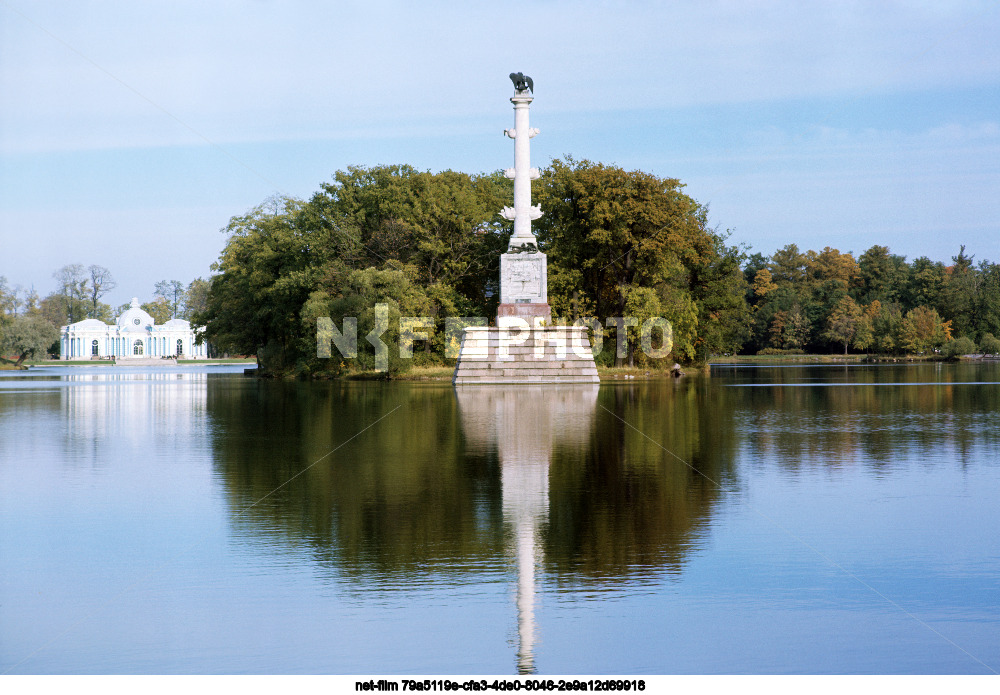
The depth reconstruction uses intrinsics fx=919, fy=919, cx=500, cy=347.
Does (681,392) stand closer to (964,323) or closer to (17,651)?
(17,651)

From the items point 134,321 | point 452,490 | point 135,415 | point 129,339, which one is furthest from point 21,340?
point 452,490

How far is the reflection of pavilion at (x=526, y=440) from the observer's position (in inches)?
238

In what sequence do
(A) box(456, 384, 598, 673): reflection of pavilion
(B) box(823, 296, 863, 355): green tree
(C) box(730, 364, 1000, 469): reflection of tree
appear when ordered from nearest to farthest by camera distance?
(A) box(456, 384, 598, 673): reflection of pavilion < (C) box(730, 364, 1000, 469): reflection of tree < (B) box(823, 296, 863, 355): green tree

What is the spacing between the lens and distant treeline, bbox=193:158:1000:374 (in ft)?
160

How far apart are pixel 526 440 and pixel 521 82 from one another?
2669cm

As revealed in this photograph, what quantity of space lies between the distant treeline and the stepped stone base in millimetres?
9696

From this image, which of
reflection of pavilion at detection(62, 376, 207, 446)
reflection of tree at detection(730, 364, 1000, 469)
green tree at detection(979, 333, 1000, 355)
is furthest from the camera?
green tree at detection(979, 333, 1000, 355)

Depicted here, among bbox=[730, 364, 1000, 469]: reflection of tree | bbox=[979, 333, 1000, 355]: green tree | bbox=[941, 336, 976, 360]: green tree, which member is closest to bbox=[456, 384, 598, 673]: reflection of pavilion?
bbox=[730, 364, 1000, 469]: reflection of tree

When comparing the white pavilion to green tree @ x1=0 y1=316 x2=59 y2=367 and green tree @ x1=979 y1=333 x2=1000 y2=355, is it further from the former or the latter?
green tree @ x1=979 y1=333 x2=1000 y2=355

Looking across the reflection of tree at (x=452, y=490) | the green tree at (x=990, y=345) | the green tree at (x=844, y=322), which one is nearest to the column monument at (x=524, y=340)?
the reflection of tree at (x=452, y=490)

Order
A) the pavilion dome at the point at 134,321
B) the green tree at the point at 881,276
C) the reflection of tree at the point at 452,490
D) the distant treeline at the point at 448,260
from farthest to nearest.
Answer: the pavilion dome at the point at 134,321
the green tree at the point at 881,276
the distant treeline at the point at 448,260
the reflection of tree at the point at 452,490

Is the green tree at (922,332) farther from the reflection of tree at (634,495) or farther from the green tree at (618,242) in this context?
the reflection of tree at (634,495)

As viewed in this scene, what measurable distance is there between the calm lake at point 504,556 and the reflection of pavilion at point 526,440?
56 mm

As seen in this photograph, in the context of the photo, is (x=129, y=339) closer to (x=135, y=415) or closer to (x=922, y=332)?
(x=922, y=332)
